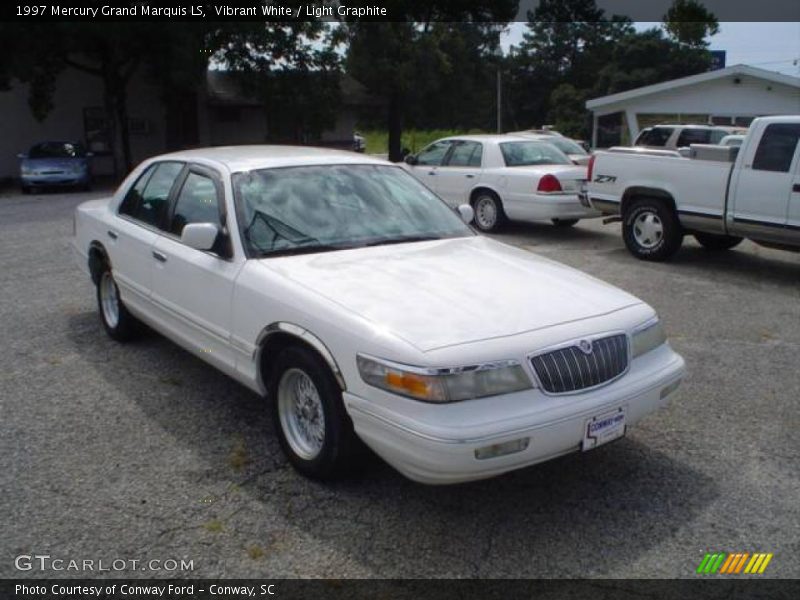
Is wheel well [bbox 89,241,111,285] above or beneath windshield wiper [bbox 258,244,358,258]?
beneath

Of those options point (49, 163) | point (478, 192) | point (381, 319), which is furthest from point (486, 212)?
point (49, 163)

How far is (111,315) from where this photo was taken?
6.23m

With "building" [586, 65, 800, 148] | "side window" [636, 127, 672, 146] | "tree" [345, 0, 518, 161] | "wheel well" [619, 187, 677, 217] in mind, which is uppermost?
"tree" [345, 0, 518, 161]

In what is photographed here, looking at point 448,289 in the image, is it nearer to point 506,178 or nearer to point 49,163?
point 506,178

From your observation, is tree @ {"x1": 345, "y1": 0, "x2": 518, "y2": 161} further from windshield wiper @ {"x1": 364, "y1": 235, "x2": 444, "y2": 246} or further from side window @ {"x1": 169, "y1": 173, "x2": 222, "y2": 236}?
windshield wiper @ {"x1": 364, "y1": 235, "x2": 444, "y2": 246}

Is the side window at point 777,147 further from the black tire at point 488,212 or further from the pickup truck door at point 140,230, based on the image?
the pickup truck door at point 140,230

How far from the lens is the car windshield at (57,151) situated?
2225 centimetres

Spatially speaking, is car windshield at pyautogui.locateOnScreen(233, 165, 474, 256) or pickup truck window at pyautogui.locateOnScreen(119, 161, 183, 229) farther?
pickup truck window at pyautogui.locateOnScreen(119, 161, 183, 229)

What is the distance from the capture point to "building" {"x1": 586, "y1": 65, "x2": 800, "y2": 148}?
25.6m

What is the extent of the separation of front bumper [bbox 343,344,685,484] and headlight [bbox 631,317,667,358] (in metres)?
0.30

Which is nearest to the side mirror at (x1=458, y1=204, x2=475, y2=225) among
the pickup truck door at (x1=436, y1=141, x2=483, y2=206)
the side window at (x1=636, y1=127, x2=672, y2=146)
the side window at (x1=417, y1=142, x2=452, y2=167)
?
the pickup truck door at (x1=436, y1=141, x2=483, y2=206)

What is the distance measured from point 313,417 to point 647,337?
170cm

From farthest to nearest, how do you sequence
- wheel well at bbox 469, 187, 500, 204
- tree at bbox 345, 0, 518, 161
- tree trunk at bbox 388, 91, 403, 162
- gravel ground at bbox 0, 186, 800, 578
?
tree trunk at bbox 388, 91, 403, 162 → tree at bbox 345, 0, 518, 161 → wheel well at bbox 469, 187, 500, 204 → gravel ground at bbox 0, 186, 800, 578

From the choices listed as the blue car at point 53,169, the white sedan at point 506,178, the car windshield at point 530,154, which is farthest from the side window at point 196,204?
the blue car at point 53,169
